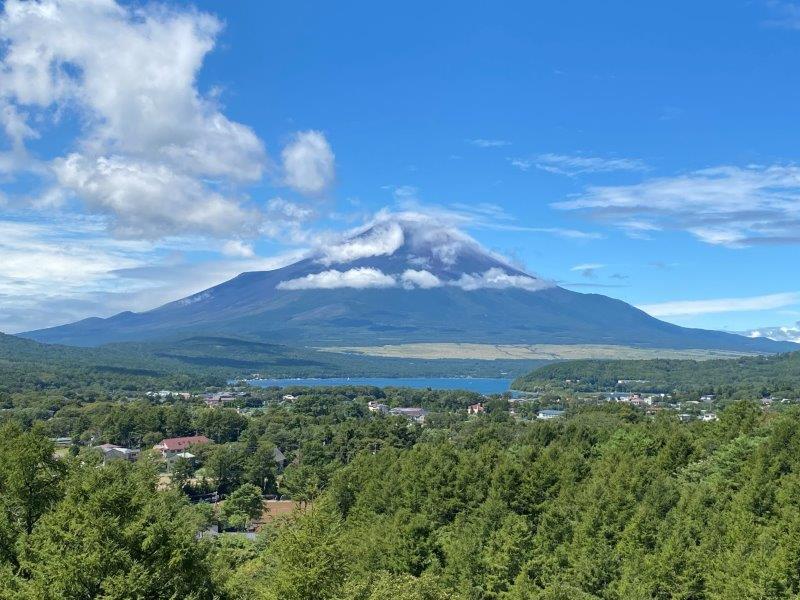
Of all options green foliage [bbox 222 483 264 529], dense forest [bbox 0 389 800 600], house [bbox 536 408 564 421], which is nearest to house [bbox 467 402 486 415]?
house [bbox 536 408 564 421]

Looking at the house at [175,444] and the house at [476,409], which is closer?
the house at [175,444]

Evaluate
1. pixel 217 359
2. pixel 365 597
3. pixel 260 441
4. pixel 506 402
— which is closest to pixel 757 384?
pixel 506 402

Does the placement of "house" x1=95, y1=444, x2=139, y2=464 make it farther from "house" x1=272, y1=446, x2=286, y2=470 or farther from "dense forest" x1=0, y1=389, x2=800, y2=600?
"dense forest" x1=0, y1=389, x2=800, y2=600

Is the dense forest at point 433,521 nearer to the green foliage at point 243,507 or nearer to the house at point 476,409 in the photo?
the green foliage at point 243,507

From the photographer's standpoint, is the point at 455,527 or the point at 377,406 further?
the point at 377,406

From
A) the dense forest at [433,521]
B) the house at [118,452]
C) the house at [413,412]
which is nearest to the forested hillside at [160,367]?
the house at [413,412]

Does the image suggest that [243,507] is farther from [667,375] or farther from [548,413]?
[667,375]

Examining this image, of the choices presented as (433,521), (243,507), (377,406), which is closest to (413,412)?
(377,406)
